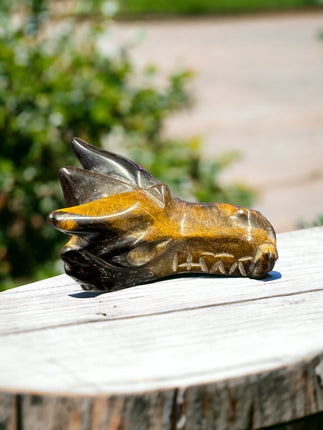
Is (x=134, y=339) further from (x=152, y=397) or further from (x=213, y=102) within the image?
(x=213, y=102)

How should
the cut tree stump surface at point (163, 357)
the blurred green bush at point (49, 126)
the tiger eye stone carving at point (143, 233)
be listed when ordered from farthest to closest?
the blurred green bush at point (49, 126) → the tiger eye stone carving at point (143, 233) → the cut tree stump surface at point (163, 357)

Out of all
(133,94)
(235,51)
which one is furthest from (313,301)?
(235,51)

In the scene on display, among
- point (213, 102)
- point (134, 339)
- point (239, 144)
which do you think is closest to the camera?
point (134, 339)

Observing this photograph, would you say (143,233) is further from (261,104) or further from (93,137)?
(261,104)

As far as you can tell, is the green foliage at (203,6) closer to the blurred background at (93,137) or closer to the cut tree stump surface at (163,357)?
the blurred background at (93,137)

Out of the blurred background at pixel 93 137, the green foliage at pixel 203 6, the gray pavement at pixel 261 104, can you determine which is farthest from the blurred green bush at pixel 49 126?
the green foliage at pixel 203 6

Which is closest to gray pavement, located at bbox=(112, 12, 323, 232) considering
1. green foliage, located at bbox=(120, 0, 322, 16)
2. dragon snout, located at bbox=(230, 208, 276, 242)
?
dragon snout, located at bbox=(230, 208, 276, 242)
